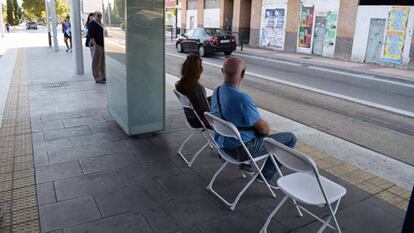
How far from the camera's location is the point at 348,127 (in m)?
6.61

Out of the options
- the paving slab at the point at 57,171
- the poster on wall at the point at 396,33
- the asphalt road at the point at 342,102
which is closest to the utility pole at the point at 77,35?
the asphalt road at the point at 342,102

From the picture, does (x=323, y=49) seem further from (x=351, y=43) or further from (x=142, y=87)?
(x=142, y=87)

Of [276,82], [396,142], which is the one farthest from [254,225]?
[276,82]

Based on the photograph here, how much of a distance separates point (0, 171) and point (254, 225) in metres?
3.07

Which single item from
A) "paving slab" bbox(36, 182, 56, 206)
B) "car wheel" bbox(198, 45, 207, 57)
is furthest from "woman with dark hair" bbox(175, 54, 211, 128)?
"car wheel" bbox(198, 45, 207, 57)

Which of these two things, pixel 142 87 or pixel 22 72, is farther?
pixel 22 72

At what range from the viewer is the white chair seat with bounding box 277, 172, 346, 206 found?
2688mm

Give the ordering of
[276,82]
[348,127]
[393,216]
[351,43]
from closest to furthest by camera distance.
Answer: [393,216]
[348,127]
[276,82]
[351,43]

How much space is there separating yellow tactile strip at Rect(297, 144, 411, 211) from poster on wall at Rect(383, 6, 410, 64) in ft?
43.9

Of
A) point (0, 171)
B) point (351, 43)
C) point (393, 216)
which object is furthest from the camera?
point (351, 43)

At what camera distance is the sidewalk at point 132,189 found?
318 centimetres

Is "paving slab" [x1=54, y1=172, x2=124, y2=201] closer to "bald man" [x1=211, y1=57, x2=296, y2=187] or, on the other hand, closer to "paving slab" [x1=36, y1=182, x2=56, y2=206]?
"paving slab" [x1=36, y1=182, x2=56, y2=206]

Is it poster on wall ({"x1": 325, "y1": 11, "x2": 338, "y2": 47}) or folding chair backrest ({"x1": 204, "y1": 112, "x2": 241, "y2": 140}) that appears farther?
poster on wall ({"x1": 325, "y1": 11, "x2": 338, "y2": 47})

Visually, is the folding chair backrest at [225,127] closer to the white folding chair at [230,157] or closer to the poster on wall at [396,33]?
the white folding chair at [230,157]
